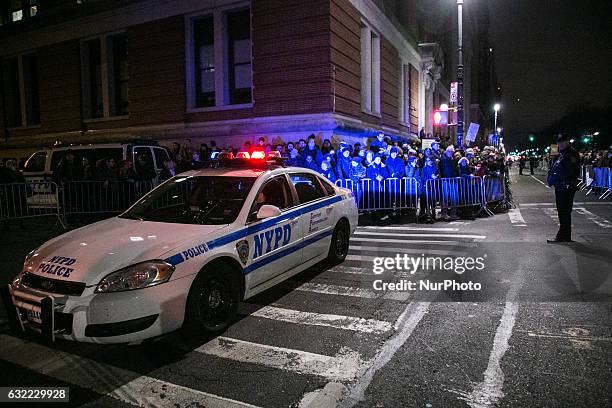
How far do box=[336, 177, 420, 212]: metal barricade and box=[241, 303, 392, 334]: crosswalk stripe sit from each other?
7052 mm

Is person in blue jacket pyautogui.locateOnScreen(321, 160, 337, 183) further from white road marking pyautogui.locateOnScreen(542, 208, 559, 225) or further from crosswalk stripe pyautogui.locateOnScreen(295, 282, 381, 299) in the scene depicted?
crosswalk stripe pyautogui.locateOnScreen(295, 282, 381, 299)

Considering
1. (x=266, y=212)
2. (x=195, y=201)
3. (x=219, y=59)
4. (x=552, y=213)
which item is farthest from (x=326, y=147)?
(x=266, y=212)

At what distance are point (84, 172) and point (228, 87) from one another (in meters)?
6.31

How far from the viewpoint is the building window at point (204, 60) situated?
677 inches

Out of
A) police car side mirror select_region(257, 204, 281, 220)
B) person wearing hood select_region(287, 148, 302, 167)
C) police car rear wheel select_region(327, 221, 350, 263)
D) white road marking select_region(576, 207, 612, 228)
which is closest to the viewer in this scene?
police car side mirror select_region(257, 204, 281, 220)

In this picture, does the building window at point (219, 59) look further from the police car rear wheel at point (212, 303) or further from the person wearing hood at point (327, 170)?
the police car rear wheel at point (212, 303)

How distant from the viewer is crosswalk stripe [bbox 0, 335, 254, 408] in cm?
339

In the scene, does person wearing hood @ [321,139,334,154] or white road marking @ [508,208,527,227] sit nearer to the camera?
white road marking @ [508,208,527,227]

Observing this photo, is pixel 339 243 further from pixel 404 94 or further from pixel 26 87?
pixel 26 87

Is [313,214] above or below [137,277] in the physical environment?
above

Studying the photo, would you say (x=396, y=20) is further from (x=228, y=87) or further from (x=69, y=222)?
(x=69, y=222)

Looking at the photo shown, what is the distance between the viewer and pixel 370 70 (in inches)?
771

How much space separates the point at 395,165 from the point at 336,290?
705cm

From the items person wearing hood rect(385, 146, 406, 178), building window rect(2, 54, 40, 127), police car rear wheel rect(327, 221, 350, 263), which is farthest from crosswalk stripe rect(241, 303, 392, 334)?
building window rect(2, 54, 40, 127)
